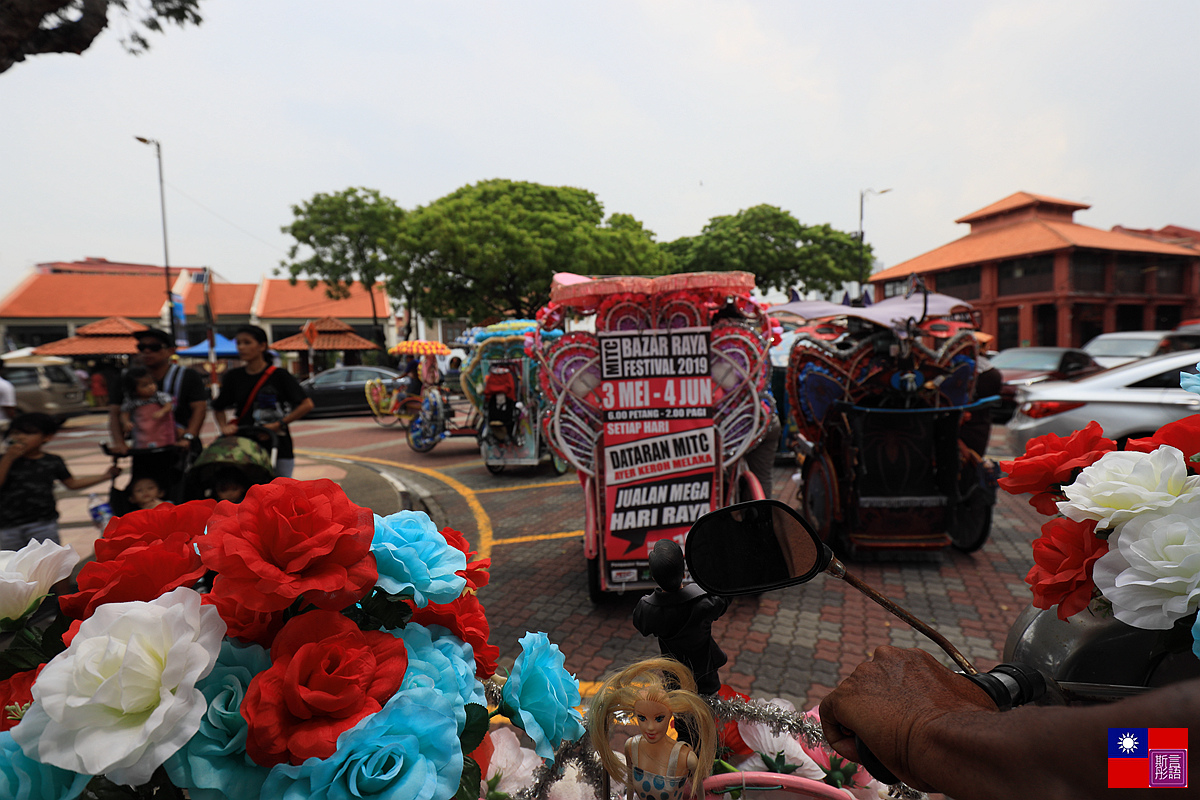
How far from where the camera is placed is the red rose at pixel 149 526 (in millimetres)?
984

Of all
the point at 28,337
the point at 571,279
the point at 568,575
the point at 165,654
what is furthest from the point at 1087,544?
the point at 28,337

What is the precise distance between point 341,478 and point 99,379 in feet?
46.8

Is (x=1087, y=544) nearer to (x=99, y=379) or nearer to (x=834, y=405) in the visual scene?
(x=834, y=405)

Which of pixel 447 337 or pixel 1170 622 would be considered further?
pixel 447 337

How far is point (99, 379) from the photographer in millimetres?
17734

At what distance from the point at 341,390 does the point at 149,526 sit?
18.9m

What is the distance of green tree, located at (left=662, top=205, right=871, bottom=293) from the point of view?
107 feet

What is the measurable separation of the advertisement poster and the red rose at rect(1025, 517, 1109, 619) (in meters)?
2.99

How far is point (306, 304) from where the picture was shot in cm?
3725

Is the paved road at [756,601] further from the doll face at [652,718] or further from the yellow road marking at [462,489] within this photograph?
the doll face at [652,718]

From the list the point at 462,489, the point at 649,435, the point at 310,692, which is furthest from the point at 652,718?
the point at 462,489

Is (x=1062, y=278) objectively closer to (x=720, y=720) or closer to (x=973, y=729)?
(x=720, y=720)

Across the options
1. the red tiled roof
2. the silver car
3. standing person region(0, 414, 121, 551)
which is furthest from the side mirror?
the red tiled roof

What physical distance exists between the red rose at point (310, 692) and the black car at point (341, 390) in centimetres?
1818
